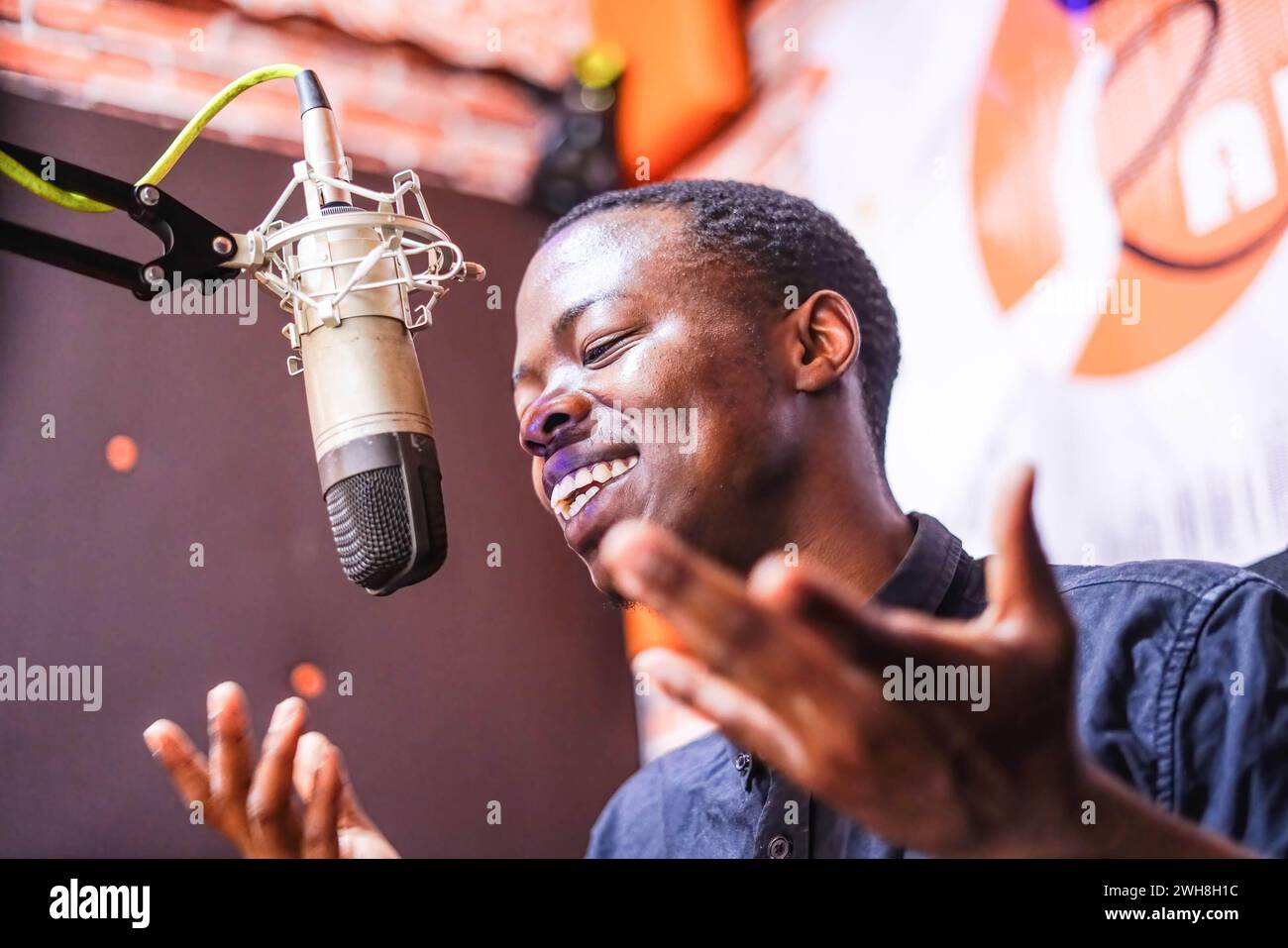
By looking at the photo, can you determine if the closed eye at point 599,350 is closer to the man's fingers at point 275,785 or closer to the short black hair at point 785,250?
the short black hair at point 785,250

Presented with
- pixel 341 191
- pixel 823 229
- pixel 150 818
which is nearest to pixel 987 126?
pixel 823 229

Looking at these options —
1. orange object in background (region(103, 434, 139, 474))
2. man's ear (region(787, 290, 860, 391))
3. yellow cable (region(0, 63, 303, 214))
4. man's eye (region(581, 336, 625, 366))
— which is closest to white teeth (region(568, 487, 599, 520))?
man's eye (region(581, 336, 625, 366))

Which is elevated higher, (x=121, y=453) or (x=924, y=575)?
(x=121, y=453)

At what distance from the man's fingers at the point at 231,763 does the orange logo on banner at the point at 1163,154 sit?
111cm

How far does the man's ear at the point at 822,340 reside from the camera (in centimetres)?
139

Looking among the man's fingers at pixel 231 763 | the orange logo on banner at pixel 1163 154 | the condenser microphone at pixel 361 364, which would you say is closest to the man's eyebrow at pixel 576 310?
the condenser microphone at pixel 361 364

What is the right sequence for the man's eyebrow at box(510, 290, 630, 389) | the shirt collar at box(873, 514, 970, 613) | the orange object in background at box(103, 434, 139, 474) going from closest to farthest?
the shirt collar at box(873, 514, 970, 613) < the man's eyebrow at box(510, 290, 630, 389) < the orange object in background at box(103, 434, 139, 474)

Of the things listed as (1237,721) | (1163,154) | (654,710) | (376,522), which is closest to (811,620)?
(376,522)

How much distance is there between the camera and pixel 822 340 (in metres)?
1.42

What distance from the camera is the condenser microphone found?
3.16ft

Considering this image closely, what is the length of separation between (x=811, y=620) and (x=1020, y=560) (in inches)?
4.7

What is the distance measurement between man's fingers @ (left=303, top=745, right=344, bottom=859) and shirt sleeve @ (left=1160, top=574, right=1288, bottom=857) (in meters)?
0.72

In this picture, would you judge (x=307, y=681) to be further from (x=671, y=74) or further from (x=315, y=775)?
(x=671, y=74)

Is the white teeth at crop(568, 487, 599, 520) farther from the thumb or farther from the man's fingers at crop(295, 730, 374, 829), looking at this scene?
the thumb
